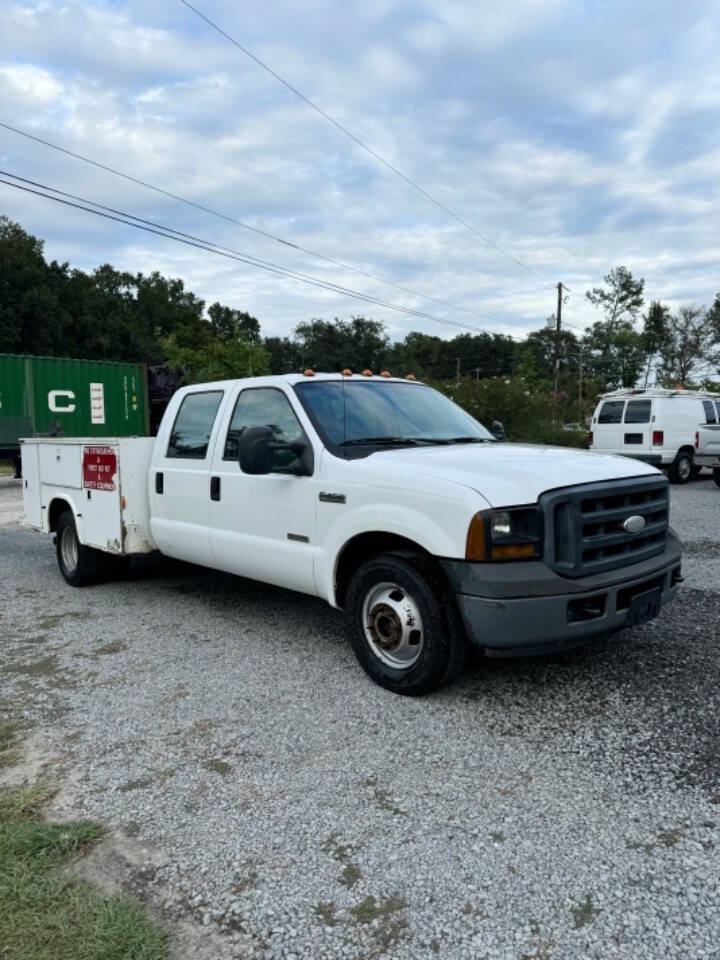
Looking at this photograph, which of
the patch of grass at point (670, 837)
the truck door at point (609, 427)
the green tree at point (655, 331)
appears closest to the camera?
the patch of grass at point (670, 837)

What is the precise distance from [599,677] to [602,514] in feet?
3.53

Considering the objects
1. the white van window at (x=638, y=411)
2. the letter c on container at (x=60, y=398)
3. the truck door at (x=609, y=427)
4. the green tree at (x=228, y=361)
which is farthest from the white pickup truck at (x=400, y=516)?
the green tree at (x=228, y=361)

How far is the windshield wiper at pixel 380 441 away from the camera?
4.52 m

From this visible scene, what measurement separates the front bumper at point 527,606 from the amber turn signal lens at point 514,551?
0.04m

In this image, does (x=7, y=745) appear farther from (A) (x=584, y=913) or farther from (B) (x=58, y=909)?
(A) (x=584, y=913)

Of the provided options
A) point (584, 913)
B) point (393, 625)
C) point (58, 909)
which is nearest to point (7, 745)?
point (58, 909)

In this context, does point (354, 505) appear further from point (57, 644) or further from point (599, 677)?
point (57, 644)

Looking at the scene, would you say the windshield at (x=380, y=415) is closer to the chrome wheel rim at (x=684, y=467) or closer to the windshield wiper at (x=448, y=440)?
the windshield wiper at (x=448, y=440)

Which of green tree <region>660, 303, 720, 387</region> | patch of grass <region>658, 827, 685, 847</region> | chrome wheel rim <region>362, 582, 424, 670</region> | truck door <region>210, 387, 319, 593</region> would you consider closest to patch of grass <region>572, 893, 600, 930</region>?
patch of grass <region>658, 827, 685, 847</region>

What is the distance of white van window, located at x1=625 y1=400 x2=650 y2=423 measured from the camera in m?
16.0

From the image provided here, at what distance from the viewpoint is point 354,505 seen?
13.6 ft

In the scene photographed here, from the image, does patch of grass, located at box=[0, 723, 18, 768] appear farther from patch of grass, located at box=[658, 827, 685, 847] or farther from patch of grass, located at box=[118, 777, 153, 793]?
patch of grass, located at box=[658, 827, 685, 847]

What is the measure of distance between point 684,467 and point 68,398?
16.1m

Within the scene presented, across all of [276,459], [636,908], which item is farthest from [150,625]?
[636,908]
